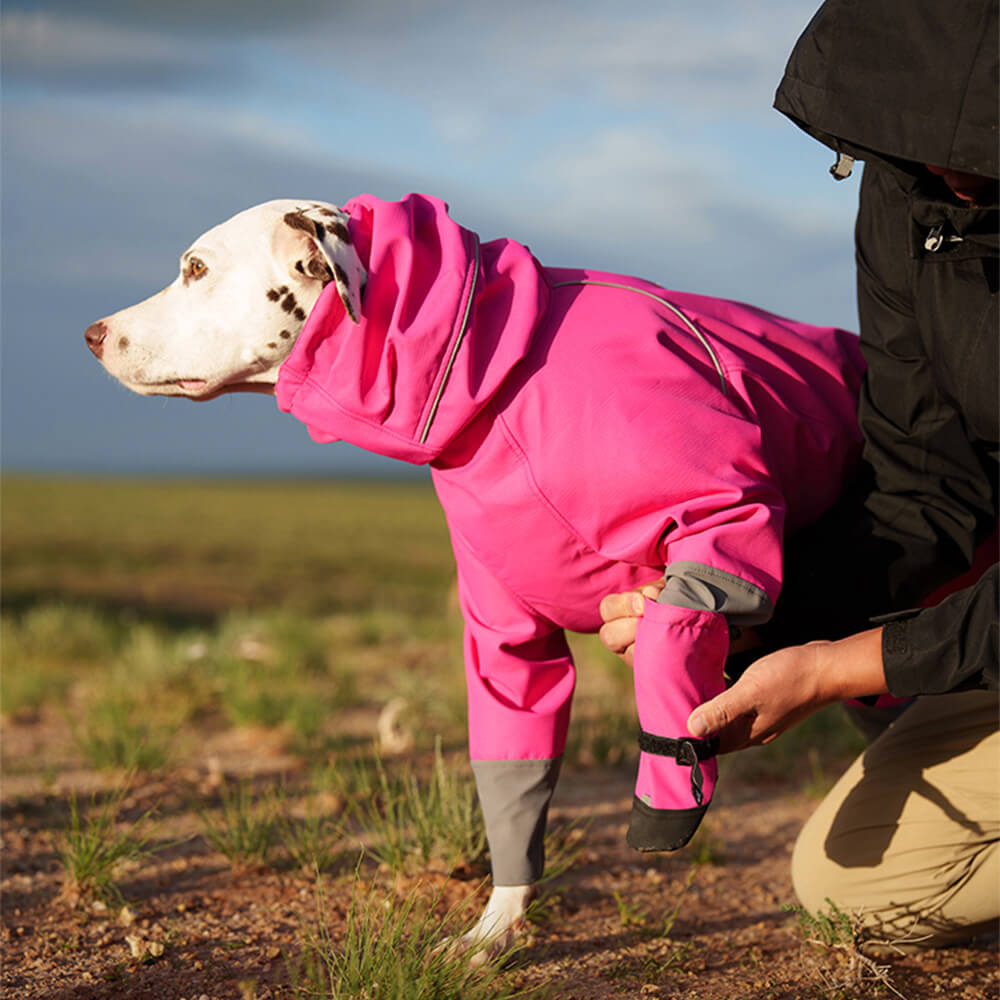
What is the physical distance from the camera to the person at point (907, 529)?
2.25 m

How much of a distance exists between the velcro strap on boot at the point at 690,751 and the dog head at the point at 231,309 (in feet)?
4.09

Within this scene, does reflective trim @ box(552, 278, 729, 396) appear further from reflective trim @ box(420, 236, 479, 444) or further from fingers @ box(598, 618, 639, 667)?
fingers @ box(598, 618, 639, 667)

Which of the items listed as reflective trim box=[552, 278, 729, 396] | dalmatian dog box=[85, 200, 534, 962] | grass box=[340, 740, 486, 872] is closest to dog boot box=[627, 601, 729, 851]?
dalmatian dog box=[85, 200, 534, 962]

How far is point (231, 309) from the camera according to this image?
8.20ft

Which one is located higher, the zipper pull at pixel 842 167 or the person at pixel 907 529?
the zipper pull at pixel 842 167

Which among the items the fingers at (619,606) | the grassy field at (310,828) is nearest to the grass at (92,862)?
the grassy field at (310,828)

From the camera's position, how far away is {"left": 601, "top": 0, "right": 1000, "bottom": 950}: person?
2252 millimetres

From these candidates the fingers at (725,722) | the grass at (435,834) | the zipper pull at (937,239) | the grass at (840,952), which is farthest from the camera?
the grass at (435,834)

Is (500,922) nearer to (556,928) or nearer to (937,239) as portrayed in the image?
(556,928)

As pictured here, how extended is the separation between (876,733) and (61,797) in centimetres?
324

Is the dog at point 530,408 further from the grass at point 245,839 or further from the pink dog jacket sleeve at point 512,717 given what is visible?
the grass at point 245,839

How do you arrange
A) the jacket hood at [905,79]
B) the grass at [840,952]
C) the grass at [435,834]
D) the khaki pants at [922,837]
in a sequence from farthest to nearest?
1. the grass at [435,834]
2. the khaki pants at [922,837]
3. the grass at [840,952]
4. the jacket hood at [905,79]

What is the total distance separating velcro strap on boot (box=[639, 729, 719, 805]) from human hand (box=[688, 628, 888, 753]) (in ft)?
0.32

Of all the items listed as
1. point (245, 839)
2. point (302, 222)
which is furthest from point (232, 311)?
point (245, 839)
